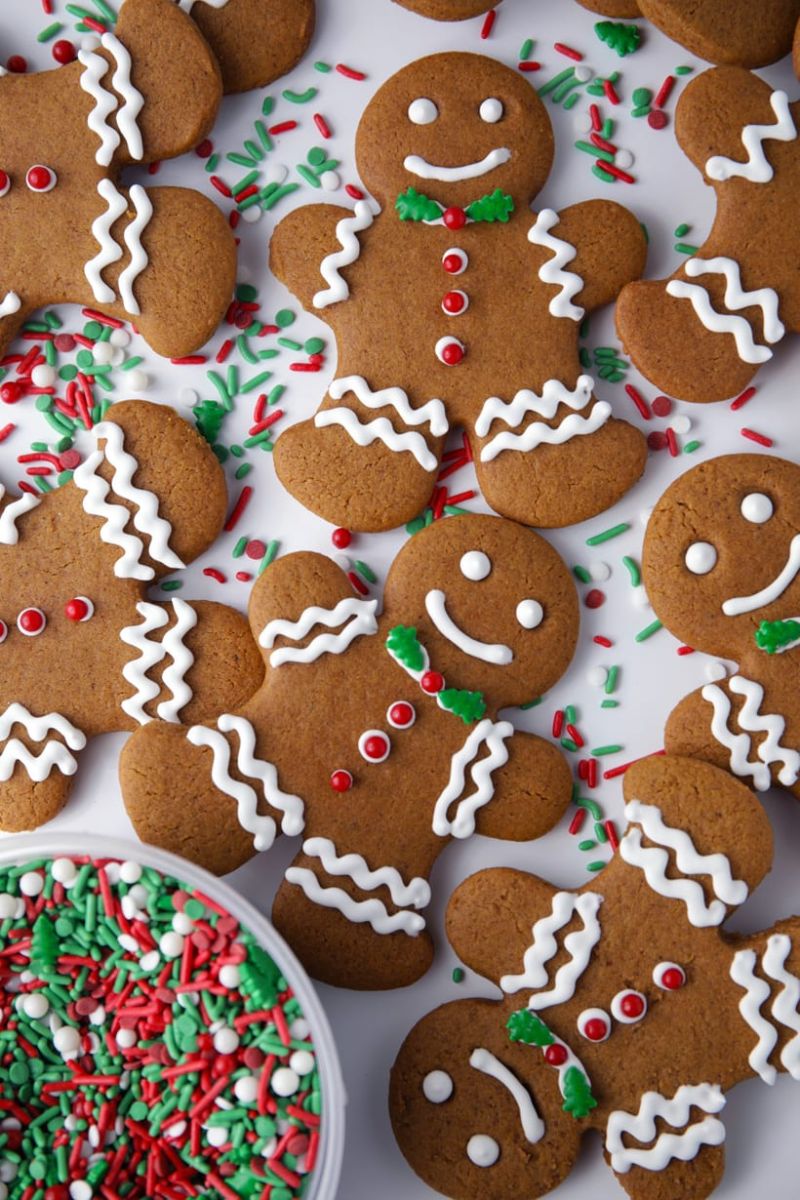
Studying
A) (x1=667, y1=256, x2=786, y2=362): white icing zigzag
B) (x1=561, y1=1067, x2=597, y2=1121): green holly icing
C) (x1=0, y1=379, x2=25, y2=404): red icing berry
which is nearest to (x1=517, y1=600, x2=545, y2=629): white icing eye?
(x1=667, y1=256, x2=786, y2=362): white icing zigzag

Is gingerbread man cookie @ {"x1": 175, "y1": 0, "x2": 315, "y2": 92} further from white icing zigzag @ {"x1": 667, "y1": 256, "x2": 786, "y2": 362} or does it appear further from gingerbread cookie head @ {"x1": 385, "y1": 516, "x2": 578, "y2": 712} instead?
gingerbread cookie head @ {"x1": 385, "y1": 516, "x2": 578, "y2": 712}

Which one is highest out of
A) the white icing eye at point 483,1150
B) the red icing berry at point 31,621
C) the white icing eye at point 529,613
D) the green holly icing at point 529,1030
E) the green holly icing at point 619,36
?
the green holly icing at point 619,36

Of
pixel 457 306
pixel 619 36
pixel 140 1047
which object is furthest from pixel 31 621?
pixel 619 36

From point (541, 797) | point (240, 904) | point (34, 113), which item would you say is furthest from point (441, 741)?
point (34, 113)

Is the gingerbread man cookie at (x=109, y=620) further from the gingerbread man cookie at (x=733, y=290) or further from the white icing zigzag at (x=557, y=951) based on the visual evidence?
the gingerbread man cookie at (x=733, y=290)

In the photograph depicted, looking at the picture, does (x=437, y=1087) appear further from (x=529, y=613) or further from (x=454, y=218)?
(x=454, y=218)

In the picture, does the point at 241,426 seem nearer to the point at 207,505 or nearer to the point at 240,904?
the point at 207,505

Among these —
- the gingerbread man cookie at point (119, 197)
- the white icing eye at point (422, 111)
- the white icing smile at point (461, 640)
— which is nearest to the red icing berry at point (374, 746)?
the white icing smile at point (461, 640)
